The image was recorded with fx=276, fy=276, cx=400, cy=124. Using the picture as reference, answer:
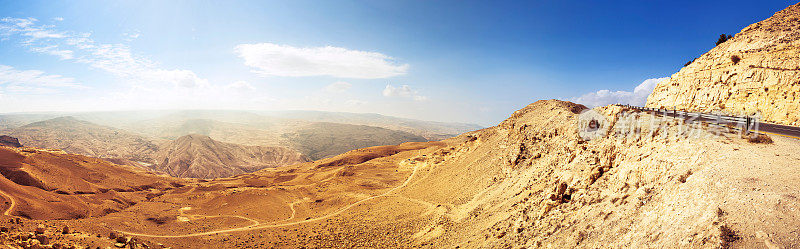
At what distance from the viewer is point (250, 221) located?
77.4 feet

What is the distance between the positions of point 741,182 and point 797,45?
25081 millimetres

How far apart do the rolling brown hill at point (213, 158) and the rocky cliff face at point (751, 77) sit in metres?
92.3

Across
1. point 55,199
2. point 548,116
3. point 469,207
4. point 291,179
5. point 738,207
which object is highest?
point 548,116

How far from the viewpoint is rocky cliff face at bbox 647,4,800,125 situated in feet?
61.8

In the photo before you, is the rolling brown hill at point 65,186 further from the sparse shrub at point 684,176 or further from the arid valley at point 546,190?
the sparse shrub at point 684,176

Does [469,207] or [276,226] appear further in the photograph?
[276,226]

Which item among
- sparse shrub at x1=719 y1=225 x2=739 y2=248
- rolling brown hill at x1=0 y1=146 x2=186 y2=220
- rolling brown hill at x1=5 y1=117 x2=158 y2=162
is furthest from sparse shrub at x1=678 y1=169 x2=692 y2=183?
rolling brown hill at x1=5 y1=117 x2=158 y2=162

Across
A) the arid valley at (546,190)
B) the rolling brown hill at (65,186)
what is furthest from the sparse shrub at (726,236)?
the rolling brown hill at (65,186)

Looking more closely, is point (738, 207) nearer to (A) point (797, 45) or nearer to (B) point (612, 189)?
(B) point (612, 189)

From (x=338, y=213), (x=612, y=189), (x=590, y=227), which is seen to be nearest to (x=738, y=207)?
(x=590, y=227)

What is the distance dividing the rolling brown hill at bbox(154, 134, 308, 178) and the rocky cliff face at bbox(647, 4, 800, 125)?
92307mm

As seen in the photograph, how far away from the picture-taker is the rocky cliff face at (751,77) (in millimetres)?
18844

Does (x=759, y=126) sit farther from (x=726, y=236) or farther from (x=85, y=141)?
(x=85, y=141)

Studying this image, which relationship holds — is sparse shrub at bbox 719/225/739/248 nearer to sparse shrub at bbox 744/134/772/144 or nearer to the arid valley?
the arid valley
